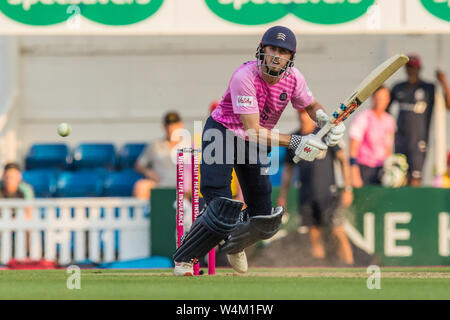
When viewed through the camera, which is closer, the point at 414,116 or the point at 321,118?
the point at 321,118

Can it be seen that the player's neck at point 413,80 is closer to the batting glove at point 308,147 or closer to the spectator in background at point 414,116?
the spectator in background at point 414,116

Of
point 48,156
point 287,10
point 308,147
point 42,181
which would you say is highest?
point 287,10

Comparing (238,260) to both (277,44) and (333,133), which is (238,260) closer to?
(333,133)

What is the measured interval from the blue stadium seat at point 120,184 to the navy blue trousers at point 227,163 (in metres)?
4.59

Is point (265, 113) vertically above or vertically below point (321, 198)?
above

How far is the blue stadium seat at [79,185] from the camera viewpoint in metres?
11.4

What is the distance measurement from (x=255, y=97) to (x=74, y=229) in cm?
446

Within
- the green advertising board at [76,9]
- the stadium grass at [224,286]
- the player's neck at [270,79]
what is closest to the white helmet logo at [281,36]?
the player's neck at [270,79]

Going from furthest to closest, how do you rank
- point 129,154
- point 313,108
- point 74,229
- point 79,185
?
point 129,154 → point 79,185 → point 74,229 → point 313,108

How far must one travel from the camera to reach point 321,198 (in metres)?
9.97

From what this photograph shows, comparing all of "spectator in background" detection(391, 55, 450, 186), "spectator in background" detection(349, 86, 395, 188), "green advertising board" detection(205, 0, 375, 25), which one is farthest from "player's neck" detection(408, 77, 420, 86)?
"green advertising board" detection(205, 0, 375, 25)

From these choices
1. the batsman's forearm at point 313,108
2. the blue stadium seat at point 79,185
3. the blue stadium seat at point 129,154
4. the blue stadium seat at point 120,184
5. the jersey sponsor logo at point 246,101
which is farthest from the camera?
the blue stadium seat at point 129,154

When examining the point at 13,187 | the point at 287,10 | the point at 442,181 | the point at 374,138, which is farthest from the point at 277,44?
the point at 13,187

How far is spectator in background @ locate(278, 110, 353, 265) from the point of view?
32.6 feet
